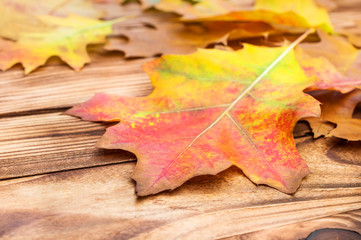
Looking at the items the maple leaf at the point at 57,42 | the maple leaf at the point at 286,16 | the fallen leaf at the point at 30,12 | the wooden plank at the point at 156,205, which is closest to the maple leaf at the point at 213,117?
the wooden plank at the point at 156,205

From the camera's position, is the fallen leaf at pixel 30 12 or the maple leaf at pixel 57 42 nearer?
the maple leaf at pixel 57 42

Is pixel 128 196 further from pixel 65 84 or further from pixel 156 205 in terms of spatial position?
pixel 65 84

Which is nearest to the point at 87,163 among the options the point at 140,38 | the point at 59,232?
the point at 59,232

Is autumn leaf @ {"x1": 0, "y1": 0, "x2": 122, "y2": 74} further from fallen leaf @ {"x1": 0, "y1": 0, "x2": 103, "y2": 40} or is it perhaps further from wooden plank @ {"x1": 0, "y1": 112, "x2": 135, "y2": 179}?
wooden plank @ {"x1": 0, "y1": 112, "x2": 135, "y2": 179}

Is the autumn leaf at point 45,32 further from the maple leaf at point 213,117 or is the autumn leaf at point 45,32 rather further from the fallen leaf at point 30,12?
the maple leaf at point 213,117

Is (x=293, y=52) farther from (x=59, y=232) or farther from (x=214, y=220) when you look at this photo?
(x=59, y=232)
